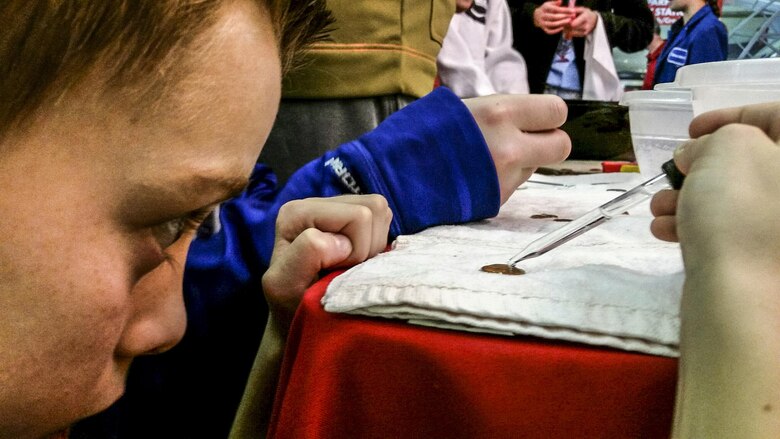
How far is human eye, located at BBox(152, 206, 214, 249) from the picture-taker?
0.41m

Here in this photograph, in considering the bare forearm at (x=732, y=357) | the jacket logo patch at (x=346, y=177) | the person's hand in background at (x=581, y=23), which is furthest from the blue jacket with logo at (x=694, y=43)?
the bare forearm at (x=732, y=357)

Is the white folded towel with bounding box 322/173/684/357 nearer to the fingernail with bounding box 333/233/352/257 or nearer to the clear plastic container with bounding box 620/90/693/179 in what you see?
the fingernail with bounding box 333/233/352/257

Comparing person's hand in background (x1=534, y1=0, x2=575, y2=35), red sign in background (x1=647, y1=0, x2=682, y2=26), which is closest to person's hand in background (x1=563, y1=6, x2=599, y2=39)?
person's hand in background (x1=534, y1=0, x2=575, y2=35)

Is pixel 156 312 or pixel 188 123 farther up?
pixel 188 123

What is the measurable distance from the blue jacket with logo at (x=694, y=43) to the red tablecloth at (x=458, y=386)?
951 millimetres

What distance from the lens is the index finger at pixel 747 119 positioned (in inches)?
12.7

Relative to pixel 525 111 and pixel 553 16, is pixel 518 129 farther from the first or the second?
pixel 553 16

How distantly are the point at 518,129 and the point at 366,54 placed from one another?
15.5 inches

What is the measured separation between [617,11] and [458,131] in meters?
1.54

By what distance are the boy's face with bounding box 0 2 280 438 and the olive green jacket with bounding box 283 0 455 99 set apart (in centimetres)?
53

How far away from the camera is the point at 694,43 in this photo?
4.19 ft

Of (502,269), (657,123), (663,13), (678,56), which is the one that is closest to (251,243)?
(502,269)

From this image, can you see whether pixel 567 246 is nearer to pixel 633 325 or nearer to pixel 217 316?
pixel 633 325

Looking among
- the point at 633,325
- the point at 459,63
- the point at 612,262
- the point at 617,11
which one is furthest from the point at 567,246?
the point at 617,11
